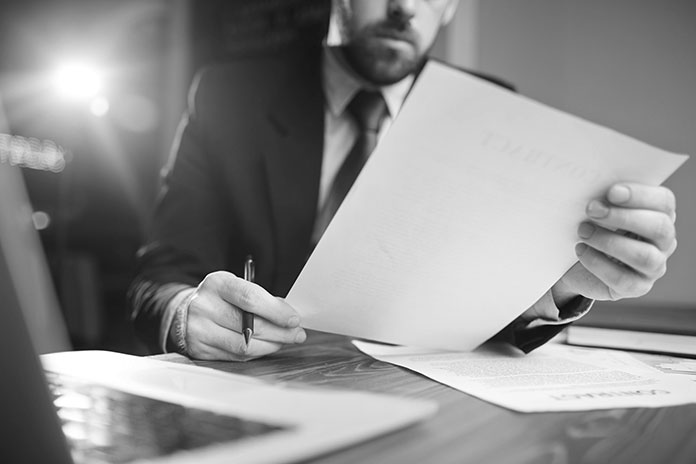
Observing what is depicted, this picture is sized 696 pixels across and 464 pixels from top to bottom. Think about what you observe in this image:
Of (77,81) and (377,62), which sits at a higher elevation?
(77,81)

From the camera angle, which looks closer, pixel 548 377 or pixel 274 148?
pixel 548 377

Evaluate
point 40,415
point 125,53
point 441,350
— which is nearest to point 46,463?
point 40,415

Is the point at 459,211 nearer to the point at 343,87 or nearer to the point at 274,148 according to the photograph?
the point at 274,148

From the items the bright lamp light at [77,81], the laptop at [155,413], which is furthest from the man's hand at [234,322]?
the bright lamp light at [77,81]

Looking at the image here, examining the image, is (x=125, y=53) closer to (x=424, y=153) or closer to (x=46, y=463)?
(x=424, y=153)

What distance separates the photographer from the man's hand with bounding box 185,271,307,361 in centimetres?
58

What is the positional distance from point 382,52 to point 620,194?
2.44 feet

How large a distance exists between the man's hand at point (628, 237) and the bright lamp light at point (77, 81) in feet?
10.00

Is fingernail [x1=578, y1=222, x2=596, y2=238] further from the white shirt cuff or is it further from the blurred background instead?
the blurred background

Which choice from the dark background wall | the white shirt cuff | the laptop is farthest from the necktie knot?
the dark background wall

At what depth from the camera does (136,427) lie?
340 mm

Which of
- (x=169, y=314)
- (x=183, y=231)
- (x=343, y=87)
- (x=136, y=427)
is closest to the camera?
(x=136, y=427)

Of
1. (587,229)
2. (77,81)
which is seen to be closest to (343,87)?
(587,229)

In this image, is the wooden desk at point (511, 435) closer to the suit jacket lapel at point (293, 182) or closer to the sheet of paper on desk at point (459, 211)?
the sheet of paper on desk at point (459, 211)
